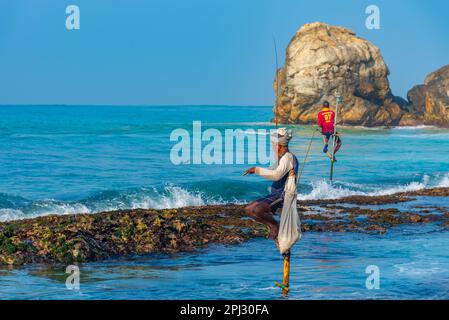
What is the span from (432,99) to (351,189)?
249 feet

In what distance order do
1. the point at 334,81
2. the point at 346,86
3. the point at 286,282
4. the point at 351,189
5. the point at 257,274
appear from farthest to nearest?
the point at 346,86
the point at 334,81
the point at 351,189
the point at 257,274
the point at 286,282

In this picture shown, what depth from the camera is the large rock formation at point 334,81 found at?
10319 centimetres

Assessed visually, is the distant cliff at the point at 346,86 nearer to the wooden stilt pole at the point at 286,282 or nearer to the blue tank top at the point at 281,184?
the wooden stilt pole at the point at 286,282

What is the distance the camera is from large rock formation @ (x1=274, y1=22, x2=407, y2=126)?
103m

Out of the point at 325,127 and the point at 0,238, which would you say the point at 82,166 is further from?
the point at 0,238

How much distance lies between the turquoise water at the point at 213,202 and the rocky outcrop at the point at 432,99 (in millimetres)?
30891

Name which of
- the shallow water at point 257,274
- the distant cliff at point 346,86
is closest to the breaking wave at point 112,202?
the shallow water at point 257,274

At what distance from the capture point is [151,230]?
57.1ft

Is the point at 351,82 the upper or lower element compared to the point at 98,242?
upper

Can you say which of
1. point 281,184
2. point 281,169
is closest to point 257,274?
point 281,184

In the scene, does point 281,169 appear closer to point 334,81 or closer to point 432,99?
point 334,81
